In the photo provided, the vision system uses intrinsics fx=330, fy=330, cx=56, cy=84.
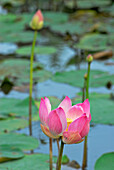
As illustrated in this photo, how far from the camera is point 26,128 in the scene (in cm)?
205

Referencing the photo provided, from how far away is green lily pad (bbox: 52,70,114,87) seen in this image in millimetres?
2637

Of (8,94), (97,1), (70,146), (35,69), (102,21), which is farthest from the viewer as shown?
(97,1)

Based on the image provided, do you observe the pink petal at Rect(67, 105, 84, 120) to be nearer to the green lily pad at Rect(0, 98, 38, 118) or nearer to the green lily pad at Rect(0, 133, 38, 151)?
the green lily pad at Rect(0, 133, 38, 151)

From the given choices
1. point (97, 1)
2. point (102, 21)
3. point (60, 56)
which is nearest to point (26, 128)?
point (60, 56)

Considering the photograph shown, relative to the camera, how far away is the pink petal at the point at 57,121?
96 cm

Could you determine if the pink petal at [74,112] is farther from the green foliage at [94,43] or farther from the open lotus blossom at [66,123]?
the green foliage at [94,43]

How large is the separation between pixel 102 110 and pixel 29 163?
63cm

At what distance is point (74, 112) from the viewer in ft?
3.36

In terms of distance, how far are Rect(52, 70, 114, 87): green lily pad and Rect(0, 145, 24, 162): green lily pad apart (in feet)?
3.62

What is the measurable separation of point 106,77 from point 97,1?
4.13 m

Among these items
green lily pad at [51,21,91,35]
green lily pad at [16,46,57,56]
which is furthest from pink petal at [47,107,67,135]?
green lily pad at [51,21,91,35]

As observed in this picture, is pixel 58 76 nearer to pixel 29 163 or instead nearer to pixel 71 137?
pixel 29 163

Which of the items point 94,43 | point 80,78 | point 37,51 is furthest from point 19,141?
point 94,43

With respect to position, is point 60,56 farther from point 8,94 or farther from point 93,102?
point 93,102
